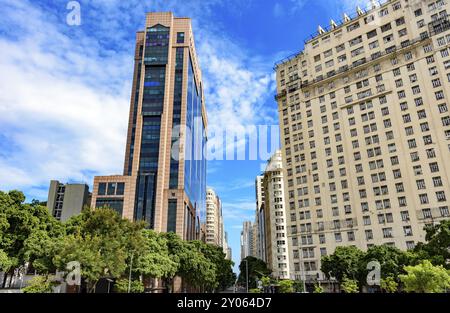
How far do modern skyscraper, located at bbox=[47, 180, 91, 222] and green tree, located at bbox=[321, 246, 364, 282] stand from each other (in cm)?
7280

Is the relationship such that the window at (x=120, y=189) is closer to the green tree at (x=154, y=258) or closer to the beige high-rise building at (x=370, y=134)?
the green tree at (x=154, y=258)

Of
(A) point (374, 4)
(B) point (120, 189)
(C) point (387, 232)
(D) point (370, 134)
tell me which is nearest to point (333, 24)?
(A) point (374, 4)

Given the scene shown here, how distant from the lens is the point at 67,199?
100 m

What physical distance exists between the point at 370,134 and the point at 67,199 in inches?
3314

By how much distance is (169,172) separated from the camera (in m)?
92.5

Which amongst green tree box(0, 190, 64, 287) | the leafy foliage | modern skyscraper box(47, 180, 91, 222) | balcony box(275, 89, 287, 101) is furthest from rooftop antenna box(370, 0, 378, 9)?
modern skyscraper box(47, 180, 91, 222)

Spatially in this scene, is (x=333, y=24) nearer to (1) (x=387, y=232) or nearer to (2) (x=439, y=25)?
(2) (x=439, y=25)

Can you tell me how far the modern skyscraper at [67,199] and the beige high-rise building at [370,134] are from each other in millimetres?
62938

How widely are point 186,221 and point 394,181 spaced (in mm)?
53928

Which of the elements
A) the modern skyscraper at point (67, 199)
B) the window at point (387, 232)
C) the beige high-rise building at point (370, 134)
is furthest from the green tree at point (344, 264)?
the modern skyscraper at point (67, 199)

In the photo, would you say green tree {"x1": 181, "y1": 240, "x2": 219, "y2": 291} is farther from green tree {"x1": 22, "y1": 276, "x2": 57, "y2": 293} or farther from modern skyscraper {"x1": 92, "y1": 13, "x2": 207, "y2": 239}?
modern skyscraper {"x1": 92, "y1": 13, "x2": 207, "y2": 239}

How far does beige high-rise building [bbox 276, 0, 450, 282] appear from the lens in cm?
5556

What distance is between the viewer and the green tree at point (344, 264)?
4788cm
